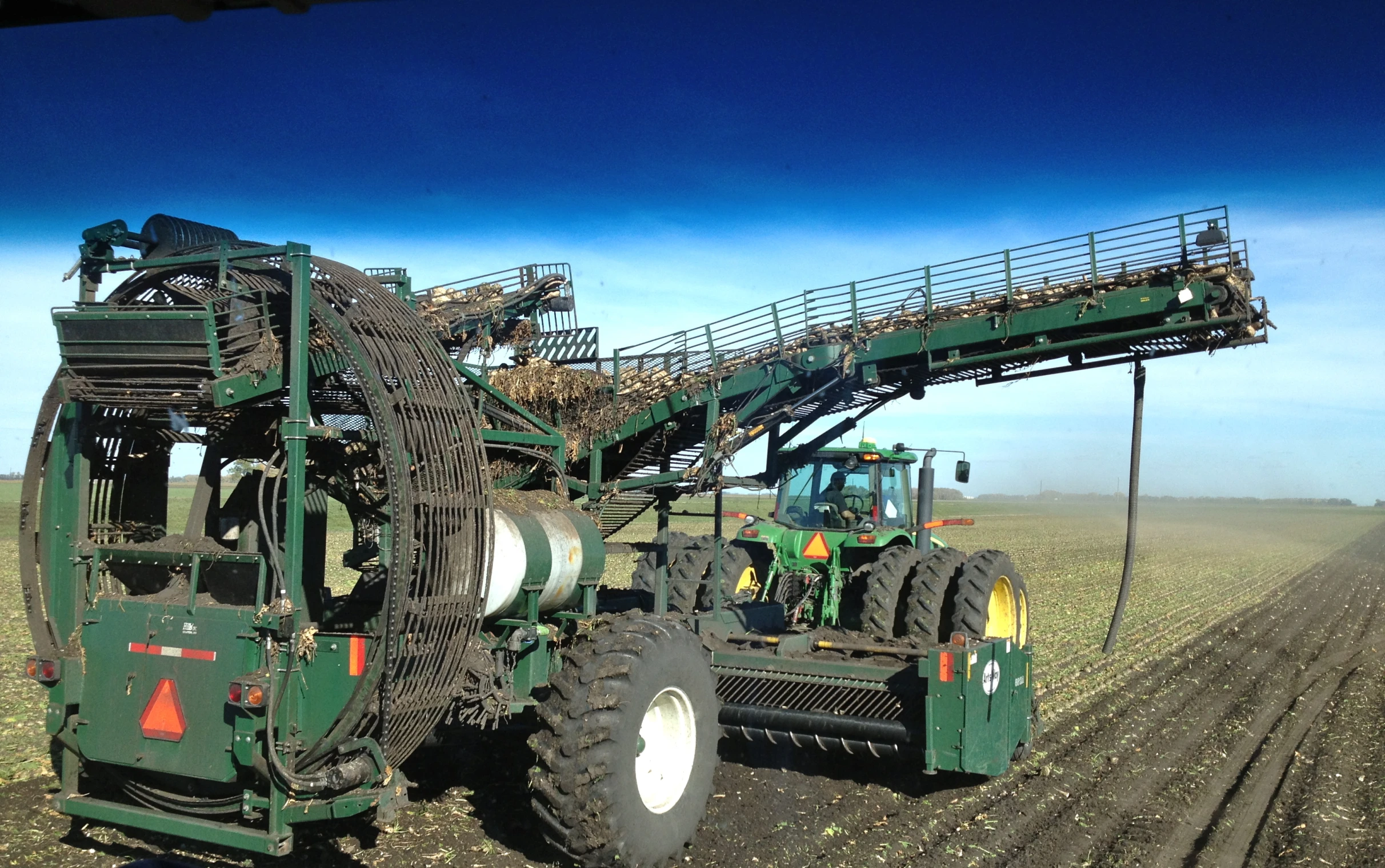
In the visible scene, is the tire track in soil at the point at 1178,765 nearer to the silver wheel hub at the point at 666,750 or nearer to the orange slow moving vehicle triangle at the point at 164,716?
the silver wheel hub at the point at 666,750

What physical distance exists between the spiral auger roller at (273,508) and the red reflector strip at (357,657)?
0.04 ft

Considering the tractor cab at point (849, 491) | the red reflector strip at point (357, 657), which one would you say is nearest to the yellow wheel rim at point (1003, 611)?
the tractor cab at point (849, 491)

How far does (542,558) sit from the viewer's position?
623 centimetres

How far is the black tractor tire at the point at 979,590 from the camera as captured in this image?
9.18 metres

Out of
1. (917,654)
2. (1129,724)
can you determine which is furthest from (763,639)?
(1129,724)

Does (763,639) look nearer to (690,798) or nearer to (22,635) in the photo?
(690,798)

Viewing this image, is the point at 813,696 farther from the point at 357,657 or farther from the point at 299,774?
the point at 299,774

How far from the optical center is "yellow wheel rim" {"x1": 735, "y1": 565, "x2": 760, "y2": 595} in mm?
10492

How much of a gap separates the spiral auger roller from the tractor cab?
5.41 metres

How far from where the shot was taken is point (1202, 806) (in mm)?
7445

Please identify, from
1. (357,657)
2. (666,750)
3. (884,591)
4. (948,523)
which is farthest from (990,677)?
(357,657)

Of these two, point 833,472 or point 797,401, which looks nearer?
point 797,401

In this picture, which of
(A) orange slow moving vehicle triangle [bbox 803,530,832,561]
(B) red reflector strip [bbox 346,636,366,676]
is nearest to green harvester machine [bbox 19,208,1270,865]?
(B) red reflector strip [bbox 346,636,366,676]

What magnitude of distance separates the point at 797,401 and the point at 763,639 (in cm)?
199
